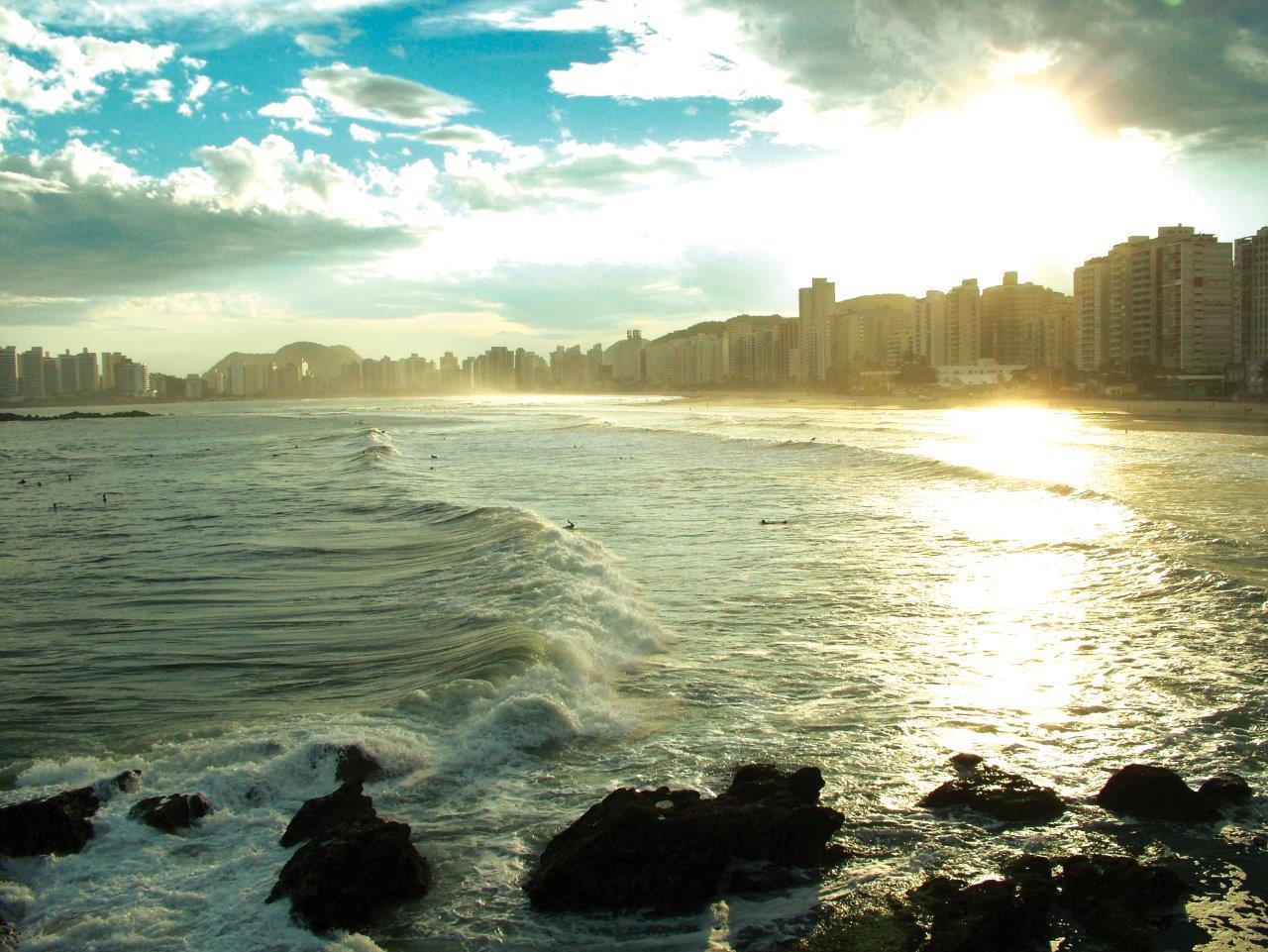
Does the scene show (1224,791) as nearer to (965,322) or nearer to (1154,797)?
(1154,797)

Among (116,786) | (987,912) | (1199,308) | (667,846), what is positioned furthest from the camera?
(1199,308)

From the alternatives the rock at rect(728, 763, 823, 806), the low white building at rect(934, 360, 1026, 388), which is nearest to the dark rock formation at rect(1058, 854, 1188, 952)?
the rock at rect(728, 763, 823, 806)

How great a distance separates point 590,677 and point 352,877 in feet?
12.6

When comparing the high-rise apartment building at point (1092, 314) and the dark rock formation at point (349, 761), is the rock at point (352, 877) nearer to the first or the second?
the dark rock formation at point (349, 761)

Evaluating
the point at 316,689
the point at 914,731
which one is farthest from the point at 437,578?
the point at 914,731

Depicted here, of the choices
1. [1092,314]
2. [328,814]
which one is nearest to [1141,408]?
[1092,314]

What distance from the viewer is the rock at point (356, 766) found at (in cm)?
597

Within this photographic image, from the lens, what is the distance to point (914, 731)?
679cm

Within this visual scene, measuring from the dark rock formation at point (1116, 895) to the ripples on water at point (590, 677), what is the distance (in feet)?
0.86

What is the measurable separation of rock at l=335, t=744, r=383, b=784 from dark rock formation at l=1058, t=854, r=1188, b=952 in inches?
162

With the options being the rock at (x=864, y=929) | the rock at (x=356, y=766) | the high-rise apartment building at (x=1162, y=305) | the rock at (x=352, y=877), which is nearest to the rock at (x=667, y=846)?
the rock at (x=864, y=929)

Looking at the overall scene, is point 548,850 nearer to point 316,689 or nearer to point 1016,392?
point 316,689

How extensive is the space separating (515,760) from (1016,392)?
365 feet

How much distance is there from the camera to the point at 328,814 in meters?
5.23
